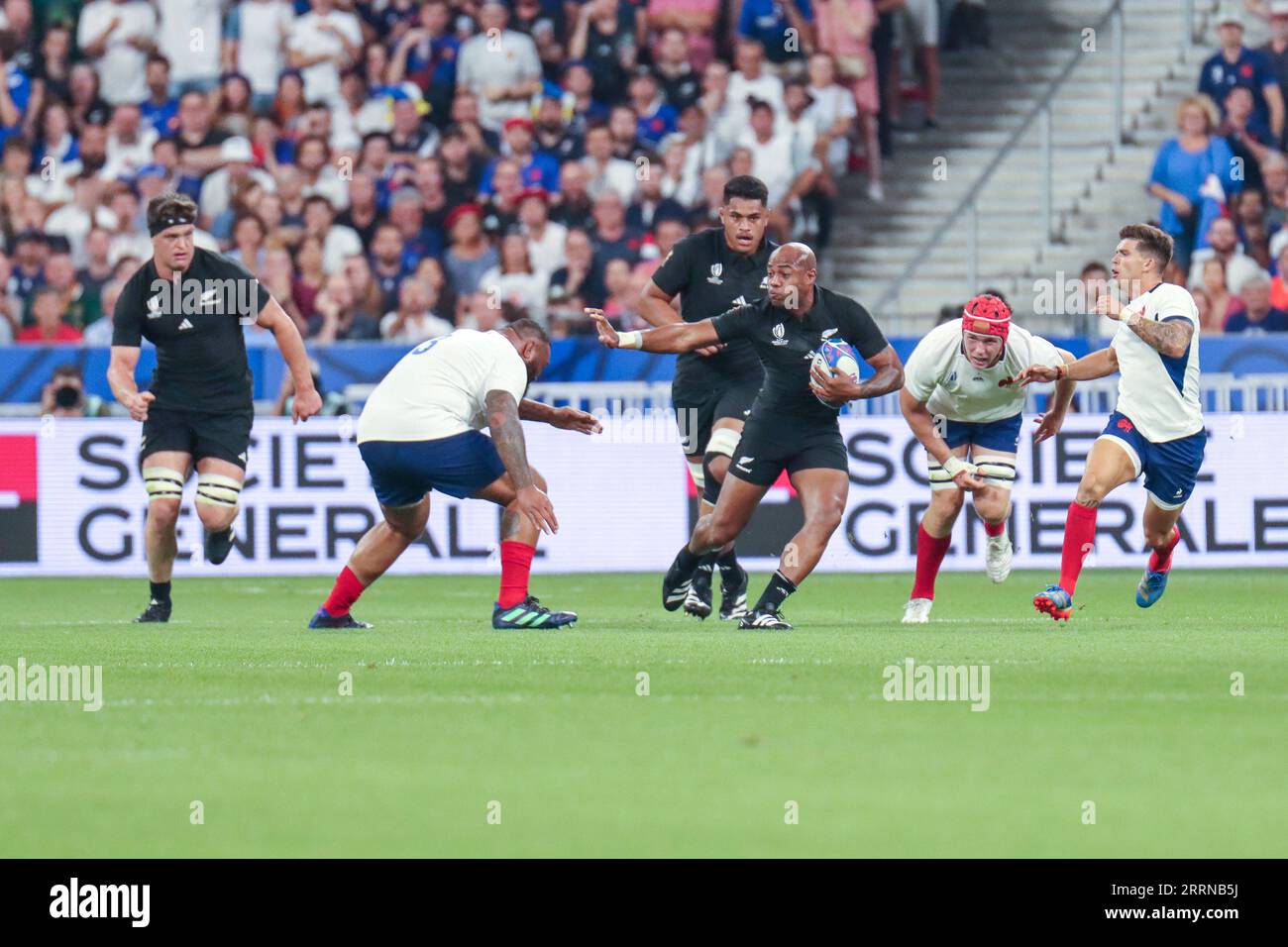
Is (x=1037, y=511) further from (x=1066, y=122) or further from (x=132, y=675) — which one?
(x=132, y=675)

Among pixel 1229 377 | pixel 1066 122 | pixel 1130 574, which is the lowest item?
pixel 1130 574

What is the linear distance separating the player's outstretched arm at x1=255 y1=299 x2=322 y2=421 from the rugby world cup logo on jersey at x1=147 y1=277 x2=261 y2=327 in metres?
0.09

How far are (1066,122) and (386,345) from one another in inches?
347

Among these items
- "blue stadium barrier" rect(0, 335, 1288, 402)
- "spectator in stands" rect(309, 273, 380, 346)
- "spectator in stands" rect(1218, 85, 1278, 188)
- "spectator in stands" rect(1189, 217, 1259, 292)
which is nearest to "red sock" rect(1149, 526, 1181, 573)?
"blue stadium barrier" rect(0, 335, 1288, 402)

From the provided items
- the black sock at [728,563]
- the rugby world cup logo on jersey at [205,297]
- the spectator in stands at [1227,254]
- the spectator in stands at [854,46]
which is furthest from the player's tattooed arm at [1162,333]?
the spectator in stands at [854,46]

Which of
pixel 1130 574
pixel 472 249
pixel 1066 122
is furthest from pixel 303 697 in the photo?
pixel 1066 122

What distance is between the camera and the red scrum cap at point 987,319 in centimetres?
1322

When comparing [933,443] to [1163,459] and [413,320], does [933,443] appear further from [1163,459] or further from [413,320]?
[413,320]

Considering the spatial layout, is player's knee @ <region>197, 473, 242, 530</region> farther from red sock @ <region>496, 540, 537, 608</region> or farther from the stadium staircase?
the stadium staircase

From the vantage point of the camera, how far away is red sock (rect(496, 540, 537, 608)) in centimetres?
1298

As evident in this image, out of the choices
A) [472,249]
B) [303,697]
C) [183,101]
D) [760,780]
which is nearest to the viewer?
[760,780]

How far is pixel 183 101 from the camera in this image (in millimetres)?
23875

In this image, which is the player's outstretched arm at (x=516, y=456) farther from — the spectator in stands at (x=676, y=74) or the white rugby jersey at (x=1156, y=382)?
the spectator in stands at (x=676, y=74)

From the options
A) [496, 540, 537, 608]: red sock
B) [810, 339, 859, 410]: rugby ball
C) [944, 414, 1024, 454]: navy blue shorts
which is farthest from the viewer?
[944, 414, 1024, 454]: navy blue shorts
